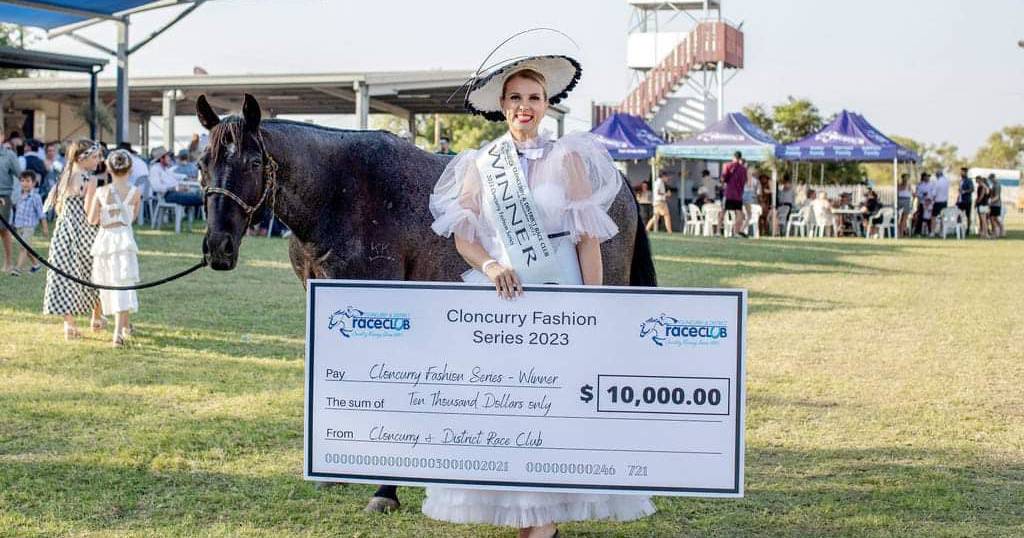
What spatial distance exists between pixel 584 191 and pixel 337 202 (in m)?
1.55

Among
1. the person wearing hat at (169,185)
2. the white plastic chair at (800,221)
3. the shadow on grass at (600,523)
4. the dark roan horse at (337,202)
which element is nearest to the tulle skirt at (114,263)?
the shadow on grass at (600,523)

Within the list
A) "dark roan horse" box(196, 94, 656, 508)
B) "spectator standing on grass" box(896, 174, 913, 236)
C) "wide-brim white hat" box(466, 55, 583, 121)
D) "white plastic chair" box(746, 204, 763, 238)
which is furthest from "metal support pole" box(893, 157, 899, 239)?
"wide-brim white hat" box(466, 55, 583, 121)

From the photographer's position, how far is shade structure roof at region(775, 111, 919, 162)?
102ft

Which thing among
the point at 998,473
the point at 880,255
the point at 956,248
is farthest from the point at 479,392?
the point at 956,248

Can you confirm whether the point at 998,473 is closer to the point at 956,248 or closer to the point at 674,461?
the point at 674,461

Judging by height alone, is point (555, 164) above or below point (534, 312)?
above

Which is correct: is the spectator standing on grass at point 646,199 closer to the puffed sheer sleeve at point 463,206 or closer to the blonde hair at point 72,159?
the blonde hair at point 72,159

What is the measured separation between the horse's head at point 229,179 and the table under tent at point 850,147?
27.4 m

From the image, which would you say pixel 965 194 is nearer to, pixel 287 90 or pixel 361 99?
pixel 361 99

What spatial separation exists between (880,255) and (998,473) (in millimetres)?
18688

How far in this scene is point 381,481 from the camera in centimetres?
448

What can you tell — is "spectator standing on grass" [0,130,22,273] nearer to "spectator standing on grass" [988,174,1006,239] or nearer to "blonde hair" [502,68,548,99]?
"blonde hair" [502,68,548,99]

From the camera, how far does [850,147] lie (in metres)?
31.1

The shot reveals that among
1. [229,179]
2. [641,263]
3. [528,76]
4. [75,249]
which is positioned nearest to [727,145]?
[75,249]
